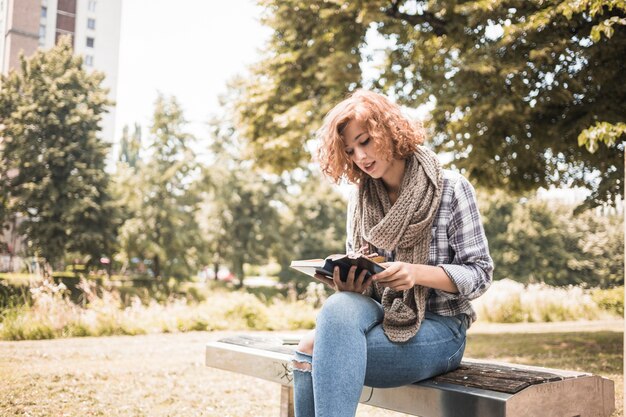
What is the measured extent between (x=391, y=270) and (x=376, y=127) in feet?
1.78

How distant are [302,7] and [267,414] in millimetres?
4545

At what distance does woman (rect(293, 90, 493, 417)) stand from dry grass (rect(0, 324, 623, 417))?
2.01 meters

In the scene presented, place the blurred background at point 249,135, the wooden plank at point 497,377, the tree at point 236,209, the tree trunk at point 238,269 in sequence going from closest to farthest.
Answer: the wooden plank at point 497,377
the blurred background at point 249,135
the tree at point 236,209
the tree trunk at point 238,269

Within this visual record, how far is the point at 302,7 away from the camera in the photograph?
21.4 feet

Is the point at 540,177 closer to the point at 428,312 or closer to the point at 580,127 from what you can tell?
the point at 580,127

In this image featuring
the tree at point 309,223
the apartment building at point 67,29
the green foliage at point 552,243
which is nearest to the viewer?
the apartment building at point 67,29

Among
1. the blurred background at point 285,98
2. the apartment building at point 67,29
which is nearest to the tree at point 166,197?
the blurred background at point 285,98

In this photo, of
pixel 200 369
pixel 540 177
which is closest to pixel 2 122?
pixel 200 369

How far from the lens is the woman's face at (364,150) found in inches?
82.4

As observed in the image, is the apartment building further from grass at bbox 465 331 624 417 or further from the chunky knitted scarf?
grass at bbox 465 331 624 417

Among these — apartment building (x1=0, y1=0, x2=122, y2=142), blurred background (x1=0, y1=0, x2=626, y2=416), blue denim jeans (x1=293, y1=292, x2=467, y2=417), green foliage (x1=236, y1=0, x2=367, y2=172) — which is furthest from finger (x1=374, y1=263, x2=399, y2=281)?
apartment building (x1=0, y1=0, x2=122, y2=142)

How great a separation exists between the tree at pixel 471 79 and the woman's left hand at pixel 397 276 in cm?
310

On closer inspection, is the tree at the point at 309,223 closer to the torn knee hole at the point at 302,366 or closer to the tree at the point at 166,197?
the tree at the point at 166,197

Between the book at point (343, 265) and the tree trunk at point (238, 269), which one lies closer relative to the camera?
the book at point (343, 265)
